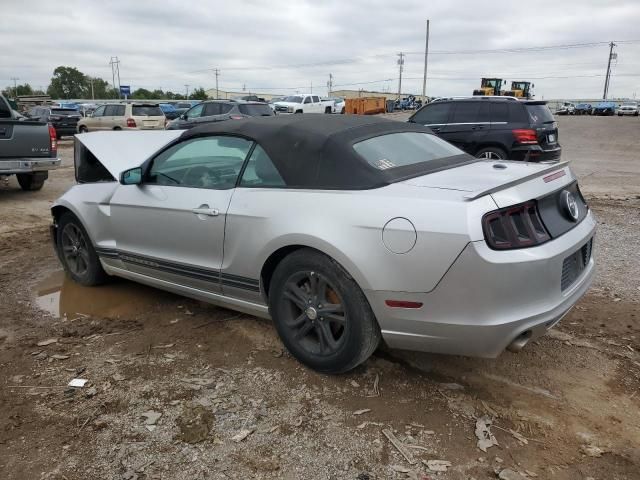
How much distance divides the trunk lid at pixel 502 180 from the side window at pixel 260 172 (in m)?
0.86

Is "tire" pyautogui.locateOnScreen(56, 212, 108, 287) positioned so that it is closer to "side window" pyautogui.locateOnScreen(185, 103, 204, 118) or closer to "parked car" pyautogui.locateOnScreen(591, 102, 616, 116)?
"side window" pyautogui.locateOnScreen(185, 103, 204, 118)

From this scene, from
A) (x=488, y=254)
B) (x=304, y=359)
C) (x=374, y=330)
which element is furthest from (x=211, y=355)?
(x=488, y=254)

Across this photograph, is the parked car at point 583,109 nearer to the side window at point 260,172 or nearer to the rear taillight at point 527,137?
the rear taillight at point 527,137

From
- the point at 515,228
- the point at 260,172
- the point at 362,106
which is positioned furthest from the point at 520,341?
the point at 362,106

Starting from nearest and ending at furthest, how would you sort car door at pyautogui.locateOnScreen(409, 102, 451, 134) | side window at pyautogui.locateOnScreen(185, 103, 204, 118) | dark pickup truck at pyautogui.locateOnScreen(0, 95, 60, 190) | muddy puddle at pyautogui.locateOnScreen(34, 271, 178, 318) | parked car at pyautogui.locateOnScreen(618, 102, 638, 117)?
muddy puddle at pyautogui.locateOnScreen(34, 271, 178, 318) < dark pickup truck at pyautogui.locateOnScreen(0, 95, 60, 190) < car door at pyautogui.locateOnScreen(409, 102, 451, 134) < side window at pyautogui.locateOnScreen(185, 103, 204, 118) < parked car at pyautogui.locateOnScreen(618, 102, 638, 117)

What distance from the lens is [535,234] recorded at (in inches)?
108

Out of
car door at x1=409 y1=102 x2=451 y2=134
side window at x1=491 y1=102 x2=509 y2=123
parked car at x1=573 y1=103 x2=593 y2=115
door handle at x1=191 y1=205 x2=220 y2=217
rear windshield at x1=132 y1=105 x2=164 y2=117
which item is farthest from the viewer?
parked car at x1=573 y1=103 x2=593 y2=115

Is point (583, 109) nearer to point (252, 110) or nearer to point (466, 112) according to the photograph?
point (252, 110)

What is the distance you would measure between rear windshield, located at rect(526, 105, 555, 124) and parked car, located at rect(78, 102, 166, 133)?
15466 millimetres

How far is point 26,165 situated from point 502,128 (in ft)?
28.4

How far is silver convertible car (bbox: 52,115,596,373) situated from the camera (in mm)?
2646

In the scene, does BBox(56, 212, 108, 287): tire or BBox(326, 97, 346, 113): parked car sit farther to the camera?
BBox(326, 97, 346, 113): parked car

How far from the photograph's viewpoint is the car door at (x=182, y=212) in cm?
362

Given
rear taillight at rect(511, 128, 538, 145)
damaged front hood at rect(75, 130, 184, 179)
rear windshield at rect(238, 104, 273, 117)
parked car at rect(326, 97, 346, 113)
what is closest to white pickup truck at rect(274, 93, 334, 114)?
parked car at rect(326, 97, 346, 113)
